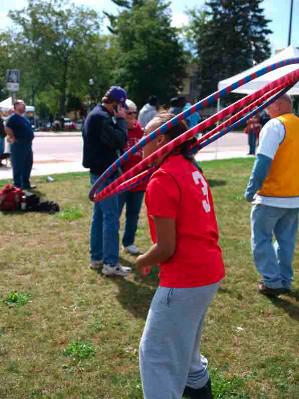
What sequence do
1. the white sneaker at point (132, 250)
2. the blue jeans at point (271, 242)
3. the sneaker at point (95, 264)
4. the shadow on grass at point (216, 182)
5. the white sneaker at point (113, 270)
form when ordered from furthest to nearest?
the shadow on grass at point (216, 182) < the white sneaker at point (132, 250) < the sneaker at point (95, 264) < the white sneaker at point (113, 270) < the blue jeans at point (271, 242)

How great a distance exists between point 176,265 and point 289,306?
2824 millimetres

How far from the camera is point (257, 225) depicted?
5109mm

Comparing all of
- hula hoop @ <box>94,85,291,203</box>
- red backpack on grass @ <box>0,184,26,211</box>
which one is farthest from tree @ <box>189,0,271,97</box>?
hula hoop @ <box>94,85,291,203</box>

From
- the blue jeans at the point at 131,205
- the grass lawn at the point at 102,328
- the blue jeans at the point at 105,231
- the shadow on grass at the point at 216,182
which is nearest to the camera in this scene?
the grass lawn at the point at 102,328

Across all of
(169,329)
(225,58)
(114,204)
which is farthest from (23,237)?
(225,58)

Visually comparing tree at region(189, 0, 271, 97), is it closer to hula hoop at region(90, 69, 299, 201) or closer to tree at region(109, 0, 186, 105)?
tree at region(109, 0, 186, 105)

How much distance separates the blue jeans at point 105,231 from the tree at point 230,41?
174 feet

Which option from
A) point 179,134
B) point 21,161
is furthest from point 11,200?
point 179,134

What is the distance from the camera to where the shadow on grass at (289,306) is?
4.90 metres

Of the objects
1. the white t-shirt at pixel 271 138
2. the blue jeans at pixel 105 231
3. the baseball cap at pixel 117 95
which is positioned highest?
the baseball cap at pixel 117 95

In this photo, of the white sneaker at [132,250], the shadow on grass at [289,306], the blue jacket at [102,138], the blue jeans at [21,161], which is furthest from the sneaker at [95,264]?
the blue jeans at [21,161]

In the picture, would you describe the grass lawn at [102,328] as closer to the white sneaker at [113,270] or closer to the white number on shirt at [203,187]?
the white sneaker at [113,270]

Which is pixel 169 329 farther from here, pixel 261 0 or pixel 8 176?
pixel 261 0

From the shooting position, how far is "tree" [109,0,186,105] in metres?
56.9
